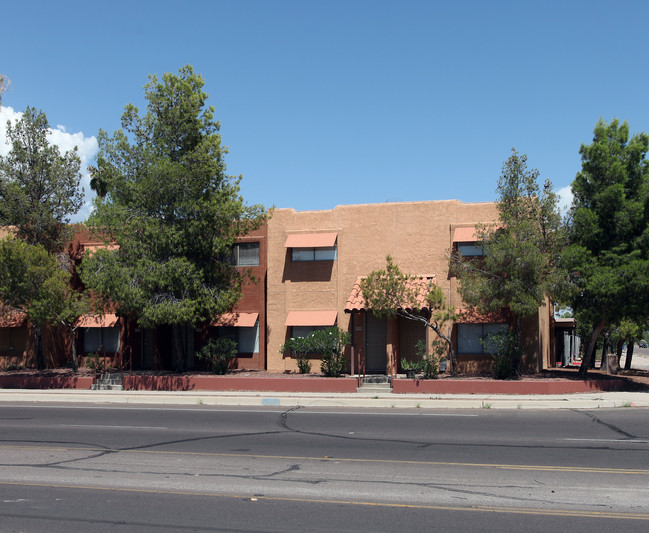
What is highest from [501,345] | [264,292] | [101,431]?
[264,292]

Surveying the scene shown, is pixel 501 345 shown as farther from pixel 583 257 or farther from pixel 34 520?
pixel 34 520

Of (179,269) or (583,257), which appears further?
(179,269)

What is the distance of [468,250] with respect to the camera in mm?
26250

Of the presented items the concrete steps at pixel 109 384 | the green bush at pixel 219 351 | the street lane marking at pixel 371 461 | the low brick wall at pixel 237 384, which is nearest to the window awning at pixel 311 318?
the green bush at pixel 219 351

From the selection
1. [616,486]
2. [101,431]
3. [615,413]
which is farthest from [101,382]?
[616,486]

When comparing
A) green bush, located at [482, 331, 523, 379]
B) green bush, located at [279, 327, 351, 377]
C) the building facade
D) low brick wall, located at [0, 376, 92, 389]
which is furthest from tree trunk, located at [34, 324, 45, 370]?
green bush, located at [482, 331, 523, 379]

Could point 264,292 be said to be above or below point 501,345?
above

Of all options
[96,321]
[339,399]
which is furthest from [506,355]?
[96,321]

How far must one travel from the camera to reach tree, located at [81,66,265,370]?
2550 centimetres

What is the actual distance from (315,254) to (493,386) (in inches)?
374

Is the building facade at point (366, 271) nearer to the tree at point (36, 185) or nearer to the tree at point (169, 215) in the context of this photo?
the tree at point (169, 215)

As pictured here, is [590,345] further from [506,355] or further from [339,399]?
[339,399]

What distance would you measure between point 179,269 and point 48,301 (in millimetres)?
5643

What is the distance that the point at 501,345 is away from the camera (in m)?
24.3
